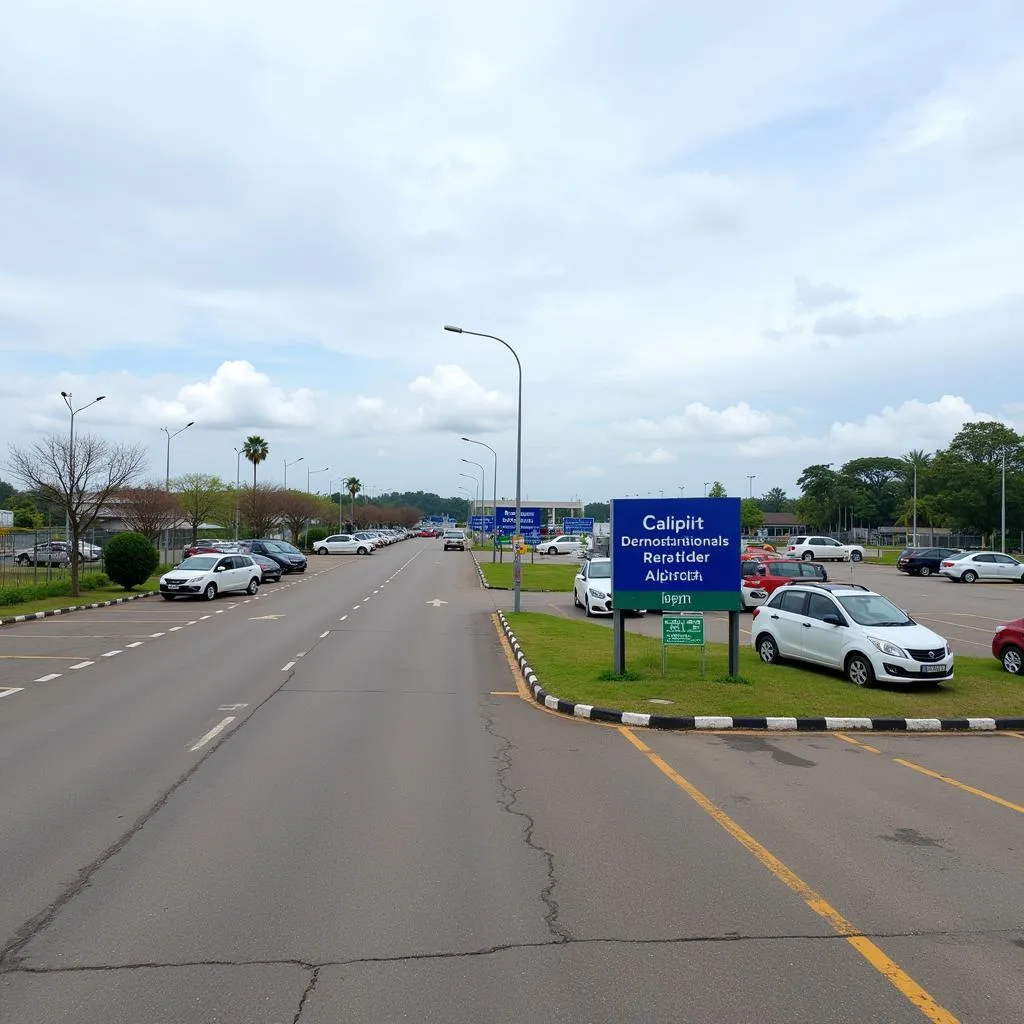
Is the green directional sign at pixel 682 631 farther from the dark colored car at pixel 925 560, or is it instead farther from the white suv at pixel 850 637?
the dark colored car at pixel 925 560

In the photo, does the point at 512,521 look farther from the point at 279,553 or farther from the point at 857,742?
the point at 857,742

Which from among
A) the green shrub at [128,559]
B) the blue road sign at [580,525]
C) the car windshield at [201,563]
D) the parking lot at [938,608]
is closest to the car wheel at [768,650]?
the parking lot at [938,608]

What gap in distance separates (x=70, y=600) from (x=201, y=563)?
4.72 m

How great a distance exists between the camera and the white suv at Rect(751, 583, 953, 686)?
538 inches

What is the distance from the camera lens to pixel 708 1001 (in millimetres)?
4266

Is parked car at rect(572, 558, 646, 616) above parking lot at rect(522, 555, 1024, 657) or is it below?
above

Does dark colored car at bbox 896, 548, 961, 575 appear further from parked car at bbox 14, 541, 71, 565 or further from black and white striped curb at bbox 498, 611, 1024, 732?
parked car at bbox 14, 541, 71, 565

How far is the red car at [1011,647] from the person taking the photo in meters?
15.4

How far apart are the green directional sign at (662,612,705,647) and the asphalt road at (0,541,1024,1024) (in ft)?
9.46

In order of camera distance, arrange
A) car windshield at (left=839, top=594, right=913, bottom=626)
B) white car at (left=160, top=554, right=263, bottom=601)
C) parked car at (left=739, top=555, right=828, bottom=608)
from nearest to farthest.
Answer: car windshield at (left=839, top=594, right=913, bottom=626)
parked car at (left=739, top=555, right=828, bottom=608)
white car at (left=160, top=554, right=263, bottom=601)

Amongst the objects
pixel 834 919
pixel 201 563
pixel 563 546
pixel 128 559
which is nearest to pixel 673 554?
pixel 834 919

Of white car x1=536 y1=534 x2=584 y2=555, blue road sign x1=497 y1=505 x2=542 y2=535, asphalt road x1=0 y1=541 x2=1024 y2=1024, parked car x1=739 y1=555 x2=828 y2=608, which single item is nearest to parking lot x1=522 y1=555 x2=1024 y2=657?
parked car x1=739 y1=555 x2=828 y2=608

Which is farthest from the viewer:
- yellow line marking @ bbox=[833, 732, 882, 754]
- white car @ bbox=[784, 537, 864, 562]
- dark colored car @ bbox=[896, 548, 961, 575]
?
white car @ bbox=[784, 537, 864, 562]

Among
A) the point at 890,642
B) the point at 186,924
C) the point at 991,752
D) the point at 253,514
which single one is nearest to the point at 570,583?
the point at 890,642
